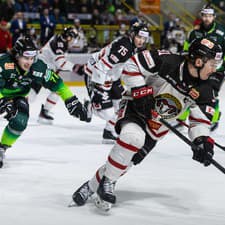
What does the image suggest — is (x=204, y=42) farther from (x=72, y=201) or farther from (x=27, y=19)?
(x=27, y=19)

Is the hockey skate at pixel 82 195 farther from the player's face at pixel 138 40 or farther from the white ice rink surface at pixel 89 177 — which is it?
the player's face at pixel 138 40

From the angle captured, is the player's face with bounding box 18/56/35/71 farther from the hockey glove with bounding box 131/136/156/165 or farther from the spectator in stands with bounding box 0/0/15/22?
the spectator in stands with bounding box 0/0/15/22

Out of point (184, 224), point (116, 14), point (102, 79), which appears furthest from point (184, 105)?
point (116, 14)

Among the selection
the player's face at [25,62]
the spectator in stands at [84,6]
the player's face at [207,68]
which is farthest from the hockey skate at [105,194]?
the spectator in stands at [84,6]

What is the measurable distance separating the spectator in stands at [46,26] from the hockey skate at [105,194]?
29.2 ft

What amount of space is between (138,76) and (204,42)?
1.25 ft

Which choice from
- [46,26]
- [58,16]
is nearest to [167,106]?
[46,26]

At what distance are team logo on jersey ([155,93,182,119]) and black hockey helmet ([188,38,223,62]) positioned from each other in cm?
27

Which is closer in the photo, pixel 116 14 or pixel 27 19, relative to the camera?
pixel 27 19

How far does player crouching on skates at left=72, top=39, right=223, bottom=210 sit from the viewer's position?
3.25 metres

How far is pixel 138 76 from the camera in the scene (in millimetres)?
3355

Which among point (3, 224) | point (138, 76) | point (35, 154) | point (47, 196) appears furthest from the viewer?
point (35, 154)

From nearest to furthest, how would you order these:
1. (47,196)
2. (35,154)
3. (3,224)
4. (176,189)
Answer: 1. (3,224)
2. (47,196)
3. (176,189)
4. (35,154)

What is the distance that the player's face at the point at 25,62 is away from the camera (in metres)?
4.52
